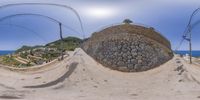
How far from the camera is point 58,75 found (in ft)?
65.3

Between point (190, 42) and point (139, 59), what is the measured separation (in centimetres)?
266

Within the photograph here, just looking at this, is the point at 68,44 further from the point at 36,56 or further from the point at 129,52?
the point at 129,52

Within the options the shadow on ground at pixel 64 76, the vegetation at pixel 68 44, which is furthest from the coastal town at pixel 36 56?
the shadow on ground at pixel 64 76

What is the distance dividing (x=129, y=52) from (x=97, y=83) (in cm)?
466

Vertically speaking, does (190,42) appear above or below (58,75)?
above

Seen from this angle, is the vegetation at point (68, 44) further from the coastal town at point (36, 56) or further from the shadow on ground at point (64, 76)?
the shadow on ground at point (64, 76)

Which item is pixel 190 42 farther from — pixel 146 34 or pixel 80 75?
pixel 80 75

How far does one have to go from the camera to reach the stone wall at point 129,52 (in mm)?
23719

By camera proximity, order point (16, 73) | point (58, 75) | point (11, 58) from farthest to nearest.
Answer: point (11, 58), point (16, 73), point (58, 75)

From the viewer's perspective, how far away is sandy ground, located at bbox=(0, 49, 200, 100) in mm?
17719

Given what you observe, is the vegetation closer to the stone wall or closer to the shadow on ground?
the stone wall

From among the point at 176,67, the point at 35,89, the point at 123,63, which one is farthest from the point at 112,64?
the point at 35,89

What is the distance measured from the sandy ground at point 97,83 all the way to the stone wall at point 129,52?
4.34 ft

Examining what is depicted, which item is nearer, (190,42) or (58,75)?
(58,75)
